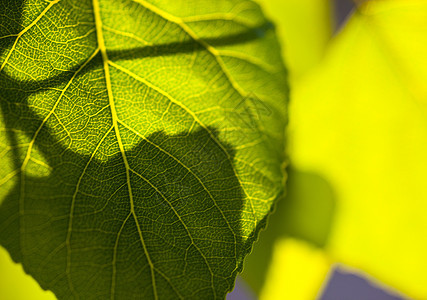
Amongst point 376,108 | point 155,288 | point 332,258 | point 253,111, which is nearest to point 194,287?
point 155,288

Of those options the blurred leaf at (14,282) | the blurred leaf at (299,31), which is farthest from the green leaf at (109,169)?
the blurred leaf at (299,31)

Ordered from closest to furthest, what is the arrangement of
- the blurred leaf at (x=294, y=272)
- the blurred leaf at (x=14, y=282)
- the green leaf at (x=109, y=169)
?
the green leaf at (x=109, y=169) → the blurred leaf at (x=14, y=282) → the blurred leaf at (x=294, y=272)

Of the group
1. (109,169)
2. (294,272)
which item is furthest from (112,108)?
(294,272)

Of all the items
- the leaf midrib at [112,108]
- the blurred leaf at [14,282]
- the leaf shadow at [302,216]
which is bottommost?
the blurred leaf at [14,282]

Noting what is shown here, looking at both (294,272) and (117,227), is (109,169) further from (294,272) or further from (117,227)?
(294,272)

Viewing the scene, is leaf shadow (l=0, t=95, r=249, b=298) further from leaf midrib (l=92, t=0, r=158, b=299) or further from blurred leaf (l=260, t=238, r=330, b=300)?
blurred leaf (l=260, t=238, r=330, b=300)

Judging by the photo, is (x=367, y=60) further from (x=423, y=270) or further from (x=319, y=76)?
(x=423, y=270)

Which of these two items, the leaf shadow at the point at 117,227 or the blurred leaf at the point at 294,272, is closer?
the leaf shadow at the point at 117,227

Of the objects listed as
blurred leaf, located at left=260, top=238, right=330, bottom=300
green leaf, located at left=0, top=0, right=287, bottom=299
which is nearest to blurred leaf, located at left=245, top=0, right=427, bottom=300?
blurred leaf, located at left=260, top=238, right=330, bottom=300

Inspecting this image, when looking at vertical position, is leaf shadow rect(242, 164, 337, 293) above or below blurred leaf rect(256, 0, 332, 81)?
below

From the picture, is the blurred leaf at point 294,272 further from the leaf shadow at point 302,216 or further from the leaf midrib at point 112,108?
the leaf midrib at point 112,108
